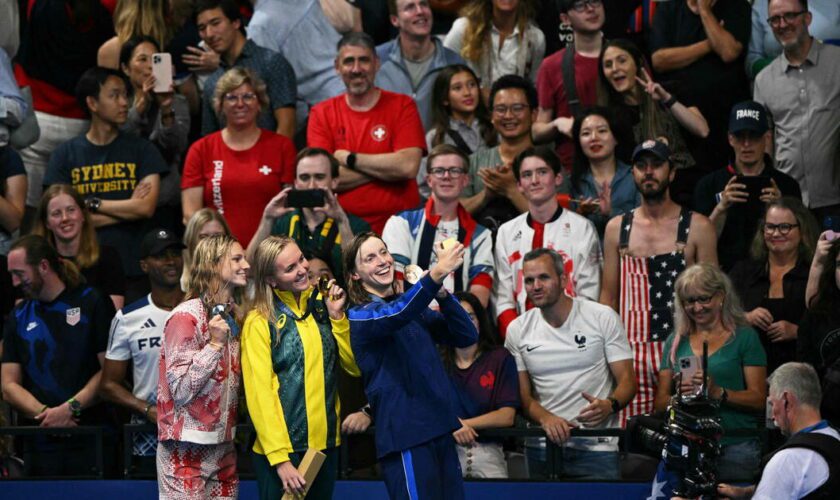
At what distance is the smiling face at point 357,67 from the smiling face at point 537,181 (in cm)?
150

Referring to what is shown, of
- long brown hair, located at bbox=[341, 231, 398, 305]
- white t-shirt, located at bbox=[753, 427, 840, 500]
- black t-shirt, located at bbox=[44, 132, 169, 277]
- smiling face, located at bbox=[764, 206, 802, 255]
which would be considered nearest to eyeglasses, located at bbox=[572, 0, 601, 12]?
smiling face, located at bbox=[764, 206, 802, 255]

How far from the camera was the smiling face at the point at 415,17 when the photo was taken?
11.0 m

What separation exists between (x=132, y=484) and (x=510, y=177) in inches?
133

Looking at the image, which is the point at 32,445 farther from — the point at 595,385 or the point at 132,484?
the point at 595,385

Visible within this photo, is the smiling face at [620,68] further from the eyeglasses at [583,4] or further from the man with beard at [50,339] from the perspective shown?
the man with beard at [50,339]

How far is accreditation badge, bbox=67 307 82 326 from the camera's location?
927 centimetres

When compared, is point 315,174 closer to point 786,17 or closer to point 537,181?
point 537,181

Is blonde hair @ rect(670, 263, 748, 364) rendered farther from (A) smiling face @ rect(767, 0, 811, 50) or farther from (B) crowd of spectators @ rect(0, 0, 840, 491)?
(A) smiling face @ rect(767, 0, 811, 50)

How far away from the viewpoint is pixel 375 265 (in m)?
7.24

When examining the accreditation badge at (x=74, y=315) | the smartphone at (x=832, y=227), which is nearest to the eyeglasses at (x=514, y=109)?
the smartphone at (x=832, y=227)

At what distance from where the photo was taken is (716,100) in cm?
1098

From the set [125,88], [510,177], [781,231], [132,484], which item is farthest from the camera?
[125,88]

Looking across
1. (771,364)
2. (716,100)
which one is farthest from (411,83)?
(771,364)

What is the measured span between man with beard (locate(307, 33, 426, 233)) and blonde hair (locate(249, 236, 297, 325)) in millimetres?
2873
